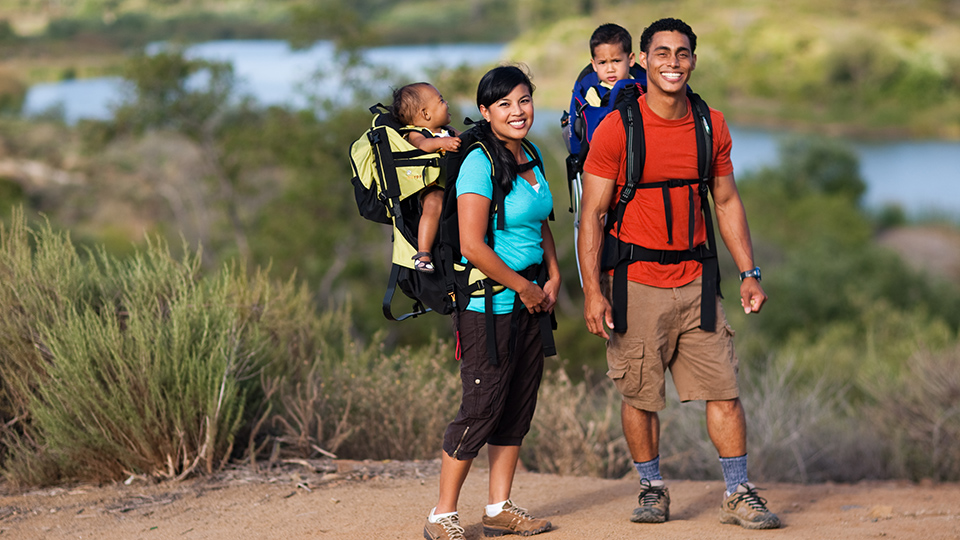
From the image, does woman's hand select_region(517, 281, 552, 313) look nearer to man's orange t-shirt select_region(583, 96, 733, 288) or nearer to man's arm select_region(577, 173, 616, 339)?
man's arm select_region(577, 173, 616, 339)

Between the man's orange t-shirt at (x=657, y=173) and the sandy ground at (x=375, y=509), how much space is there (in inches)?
46.0

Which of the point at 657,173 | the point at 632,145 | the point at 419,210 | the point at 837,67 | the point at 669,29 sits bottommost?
the point at 419,210

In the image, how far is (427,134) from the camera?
3.65 meters

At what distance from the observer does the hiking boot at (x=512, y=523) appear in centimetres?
374

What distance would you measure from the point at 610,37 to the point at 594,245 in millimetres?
1095

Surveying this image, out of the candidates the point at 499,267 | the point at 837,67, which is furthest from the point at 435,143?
the point at 837,67

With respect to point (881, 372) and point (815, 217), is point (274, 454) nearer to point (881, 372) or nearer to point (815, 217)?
point (881, 372)

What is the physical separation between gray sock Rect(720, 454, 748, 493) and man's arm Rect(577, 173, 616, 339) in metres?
0.81

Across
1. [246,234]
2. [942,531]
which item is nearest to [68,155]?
[246,234]

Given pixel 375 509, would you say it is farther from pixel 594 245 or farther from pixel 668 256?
pixel 668 256

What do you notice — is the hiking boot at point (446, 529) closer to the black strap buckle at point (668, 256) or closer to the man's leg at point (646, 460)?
the man's leg at point (646, 460)

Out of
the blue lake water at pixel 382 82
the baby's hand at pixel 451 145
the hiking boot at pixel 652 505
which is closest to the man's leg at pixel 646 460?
the hiking boot at pixel 652 505

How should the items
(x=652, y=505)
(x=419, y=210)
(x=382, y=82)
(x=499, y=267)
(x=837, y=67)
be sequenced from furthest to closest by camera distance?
(x=837, y=67), (x=382, y=82), (x=652, y=505), (x=419, y=210), (x=499, y=267)

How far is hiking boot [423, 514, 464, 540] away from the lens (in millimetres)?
3578
